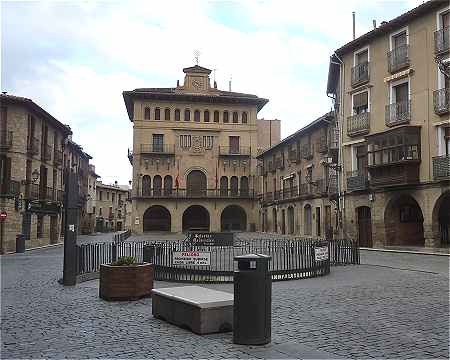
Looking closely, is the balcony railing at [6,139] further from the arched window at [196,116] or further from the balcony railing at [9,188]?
the arched window at [196,116]

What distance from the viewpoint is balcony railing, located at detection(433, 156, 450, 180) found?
Result: 2192cm

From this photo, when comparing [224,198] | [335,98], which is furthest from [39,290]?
[224,198]

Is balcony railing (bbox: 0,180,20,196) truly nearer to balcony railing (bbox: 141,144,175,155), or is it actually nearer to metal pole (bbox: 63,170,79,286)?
metal pole (bbox: 63,170,79,286)

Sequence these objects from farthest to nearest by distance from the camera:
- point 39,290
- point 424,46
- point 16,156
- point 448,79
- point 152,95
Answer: point 152,95
point 16,156
point 424,46
point 448,79
point 39,290

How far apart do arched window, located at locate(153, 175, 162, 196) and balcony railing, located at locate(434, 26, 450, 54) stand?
3400 cm

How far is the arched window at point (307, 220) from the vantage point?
39.1 m

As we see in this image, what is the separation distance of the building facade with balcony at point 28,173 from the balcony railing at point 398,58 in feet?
71.3

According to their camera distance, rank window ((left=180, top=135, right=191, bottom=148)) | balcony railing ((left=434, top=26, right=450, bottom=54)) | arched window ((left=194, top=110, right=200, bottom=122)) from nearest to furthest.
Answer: balcony railing ((left=434, top=26, right=450, bottom=54)) < window ((left=180, top=135, right=191, bottom=148)) < arched window ((left=194, top=110, right=200, bottom=122))

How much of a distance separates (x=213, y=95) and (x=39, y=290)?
4289 centimetres

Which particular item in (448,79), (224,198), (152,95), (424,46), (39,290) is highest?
(152,95)

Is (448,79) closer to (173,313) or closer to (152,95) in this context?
(173,313)

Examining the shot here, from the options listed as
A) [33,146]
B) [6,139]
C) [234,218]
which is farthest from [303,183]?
[6,139]

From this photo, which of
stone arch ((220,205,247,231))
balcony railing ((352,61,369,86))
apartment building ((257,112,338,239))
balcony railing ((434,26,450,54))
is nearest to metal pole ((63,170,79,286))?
balcony railing ((434,26,450,54))

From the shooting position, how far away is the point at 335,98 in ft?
106
